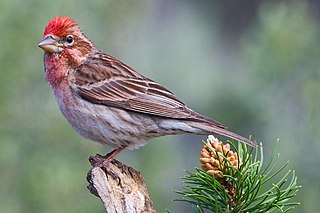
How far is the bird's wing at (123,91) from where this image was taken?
615 centimetres

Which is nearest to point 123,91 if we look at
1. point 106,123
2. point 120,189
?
point 106,123

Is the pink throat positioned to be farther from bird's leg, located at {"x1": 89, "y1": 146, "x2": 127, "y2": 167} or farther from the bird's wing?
bird's leg, located at {"x1": 89, "y1": 146, "x2": 127, "y2": 167}

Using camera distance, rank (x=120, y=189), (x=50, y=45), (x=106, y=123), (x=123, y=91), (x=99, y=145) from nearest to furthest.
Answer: (x=120, y=189), (x=106, y=123), (x=50, y=45), (x=123, y=91), (x=99, y=145)

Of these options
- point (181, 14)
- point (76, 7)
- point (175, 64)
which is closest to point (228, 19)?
point (181, 14)

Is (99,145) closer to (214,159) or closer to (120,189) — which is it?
(120,189)

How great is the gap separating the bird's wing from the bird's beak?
0.22m

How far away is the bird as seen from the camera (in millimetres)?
6012

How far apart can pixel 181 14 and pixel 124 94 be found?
4697mm

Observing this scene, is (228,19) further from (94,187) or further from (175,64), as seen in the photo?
(94,187)

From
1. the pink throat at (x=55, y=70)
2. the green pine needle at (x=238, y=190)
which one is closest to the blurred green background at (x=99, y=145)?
the pink throat at (x=55, y=70)

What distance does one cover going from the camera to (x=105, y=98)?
6266 mm

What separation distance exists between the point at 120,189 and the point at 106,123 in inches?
52.1

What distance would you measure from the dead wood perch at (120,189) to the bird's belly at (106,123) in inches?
31.7

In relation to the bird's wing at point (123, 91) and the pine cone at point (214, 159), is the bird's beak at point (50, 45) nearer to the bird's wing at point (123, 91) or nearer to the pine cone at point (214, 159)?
the bird's wing at point (123, 91)
